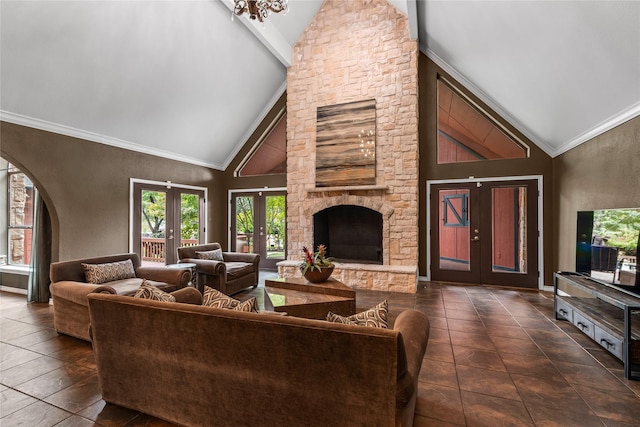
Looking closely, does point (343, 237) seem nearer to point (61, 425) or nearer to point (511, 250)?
point (511, 250)

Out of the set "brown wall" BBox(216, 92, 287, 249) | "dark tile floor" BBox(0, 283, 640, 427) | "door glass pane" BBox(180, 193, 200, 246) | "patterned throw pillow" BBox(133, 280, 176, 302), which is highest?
"brown wall" BBox(216, 92, 287, 249)

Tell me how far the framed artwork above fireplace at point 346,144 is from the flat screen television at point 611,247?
3236mm

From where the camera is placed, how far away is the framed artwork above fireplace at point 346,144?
5.88 m

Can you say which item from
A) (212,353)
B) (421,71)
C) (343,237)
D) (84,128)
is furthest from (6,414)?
(421,71)

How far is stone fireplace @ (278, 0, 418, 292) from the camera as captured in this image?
5672 millimetres

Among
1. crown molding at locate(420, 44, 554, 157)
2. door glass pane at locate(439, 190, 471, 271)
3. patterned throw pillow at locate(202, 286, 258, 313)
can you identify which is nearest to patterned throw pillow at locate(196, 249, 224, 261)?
patterned throw pillow at locate(202, 286, 258, 313)

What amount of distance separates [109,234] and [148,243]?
3.03ft

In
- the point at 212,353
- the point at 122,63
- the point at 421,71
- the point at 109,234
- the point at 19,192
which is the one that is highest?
the point at 421,71

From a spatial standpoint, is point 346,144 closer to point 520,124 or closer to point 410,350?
point 520,124

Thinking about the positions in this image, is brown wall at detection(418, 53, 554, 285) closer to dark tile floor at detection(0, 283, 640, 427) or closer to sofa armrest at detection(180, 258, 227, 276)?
dark tile floor at detection(0, 283, 640, 427)

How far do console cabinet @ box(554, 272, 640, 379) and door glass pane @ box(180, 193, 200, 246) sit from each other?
7.04m

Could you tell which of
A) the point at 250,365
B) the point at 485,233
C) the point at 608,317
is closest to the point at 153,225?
the point at 250,365

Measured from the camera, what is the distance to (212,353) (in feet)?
5.60

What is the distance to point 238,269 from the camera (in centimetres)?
515
